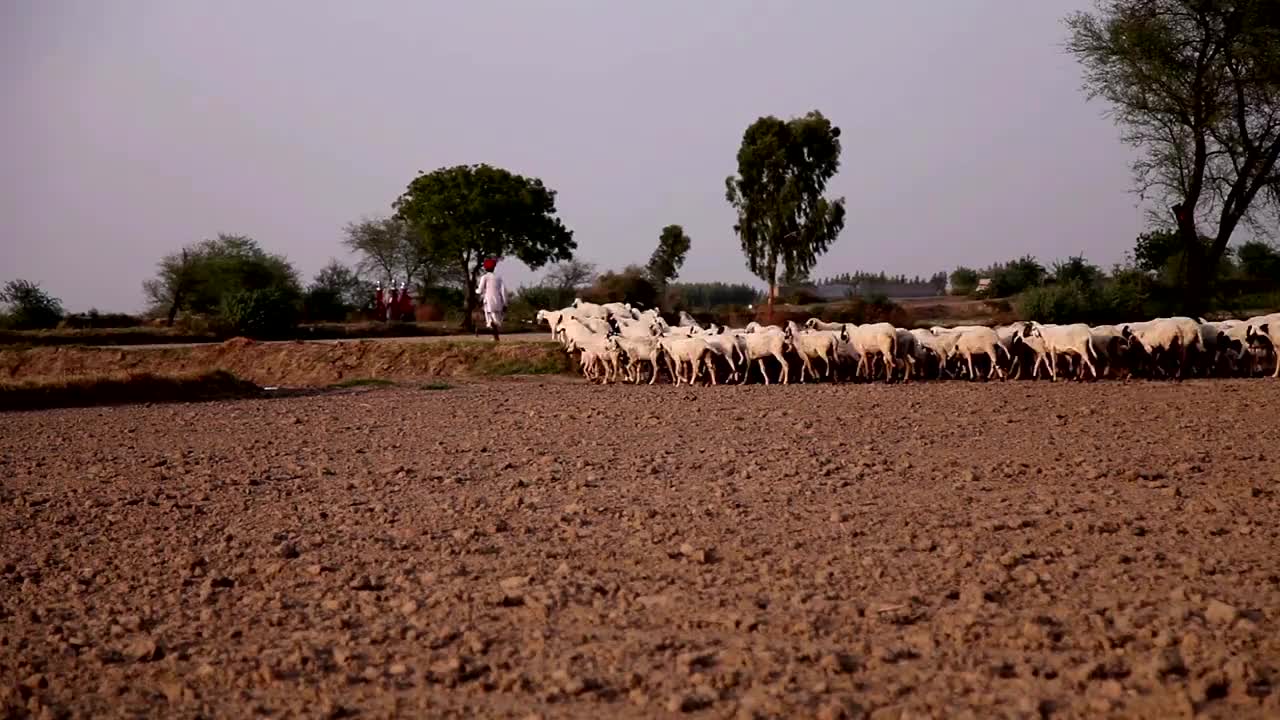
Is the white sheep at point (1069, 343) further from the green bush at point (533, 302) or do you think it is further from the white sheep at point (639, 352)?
the green bush at point (533, 302)

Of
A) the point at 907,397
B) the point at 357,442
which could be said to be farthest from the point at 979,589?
the point at 907,397

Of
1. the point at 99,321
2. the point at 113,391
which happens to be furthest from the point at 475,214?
the point at 113,391

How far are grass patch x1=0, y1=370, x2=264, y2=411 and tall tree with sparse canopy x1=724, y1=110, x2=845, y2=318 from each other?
25.2m

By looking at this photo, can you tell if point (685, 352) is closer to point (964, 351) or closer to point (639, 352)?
point (639, 352)

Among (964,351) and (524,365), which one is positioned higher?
(964,351)

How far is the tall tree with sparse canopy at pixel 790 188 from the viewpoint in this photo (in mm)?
42219

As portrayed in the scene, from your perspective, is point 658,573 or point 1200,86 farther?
point 1200,86

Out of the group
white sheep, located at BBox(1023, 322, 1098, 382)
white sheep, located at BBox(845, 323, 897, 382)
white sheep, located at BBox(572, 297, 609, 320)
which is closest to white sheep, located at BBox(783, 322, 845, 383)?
white sheep, located at BBox(845, 323, 897, 382)

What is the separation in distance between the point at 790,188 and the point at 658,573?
3621cm

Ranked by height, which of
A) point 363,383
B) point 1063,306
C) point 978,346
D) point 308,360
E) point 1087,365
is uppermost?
point 1063,306

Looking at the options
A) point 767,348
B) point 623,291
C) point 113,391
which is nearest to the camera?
point 113,391

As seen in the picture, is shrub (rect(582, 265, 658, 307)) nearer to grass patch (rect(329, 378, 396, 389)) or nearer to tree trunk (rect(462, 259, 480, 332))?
tree trunk (rect(462, 259, 480, 332))

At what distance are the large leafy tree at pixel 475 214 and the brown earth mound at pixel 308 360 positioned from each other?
17794 mm

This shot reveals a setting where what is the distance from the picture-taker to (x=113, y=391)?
61.9 ft
